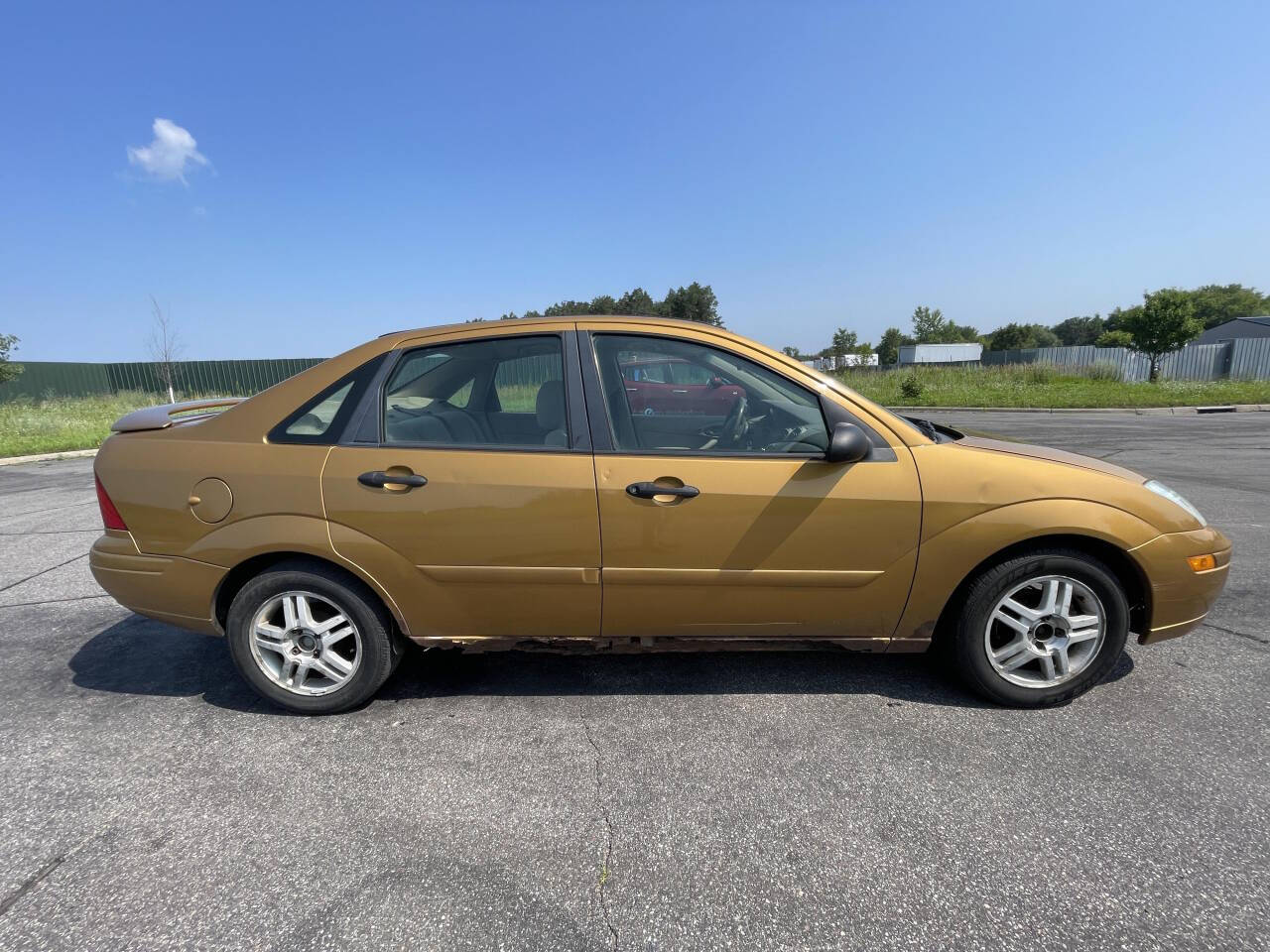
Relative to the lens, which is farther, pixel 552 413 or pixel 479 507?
pixel 552 413

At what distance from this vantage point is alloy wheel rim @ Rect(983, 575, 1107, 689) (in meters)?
2.56

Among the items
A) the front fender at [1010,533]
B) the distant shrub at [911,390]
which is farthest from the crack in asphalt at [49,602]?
the distant shrub at [911,390]

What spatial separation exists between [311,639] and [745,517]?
196 centimetres

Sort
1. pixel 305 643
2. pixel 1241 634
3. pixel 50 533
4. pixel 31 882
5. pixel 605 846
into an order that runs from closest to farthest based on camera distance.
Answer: pixel 31 882
pixel 605 846
pixel 305 643
pixel 1241 634
pixel 50 533

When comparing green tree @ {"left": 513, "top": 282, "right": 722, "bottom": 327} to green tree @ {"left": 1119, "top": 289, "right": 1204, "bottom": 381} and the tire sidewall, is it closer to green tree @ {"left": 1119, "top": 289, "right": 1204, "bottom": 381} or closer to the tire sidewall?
green tree @ {"left": 1119, "top": 289, "right": 1204, "bottom": 381}

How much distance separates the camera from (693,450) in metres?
2.52

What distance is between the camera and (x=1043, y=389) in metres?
21.9

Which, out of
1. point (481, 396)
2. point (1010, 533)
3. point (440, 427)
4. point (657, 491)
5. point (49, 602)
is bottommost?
point (49, 602)

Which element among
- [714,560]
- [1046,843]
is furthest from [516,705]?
[1046,843]

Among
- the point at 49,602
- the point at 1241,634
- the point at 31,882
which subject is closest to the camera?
the point at 31,882

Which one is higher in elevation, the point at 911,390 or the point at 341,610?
the point at 911,390

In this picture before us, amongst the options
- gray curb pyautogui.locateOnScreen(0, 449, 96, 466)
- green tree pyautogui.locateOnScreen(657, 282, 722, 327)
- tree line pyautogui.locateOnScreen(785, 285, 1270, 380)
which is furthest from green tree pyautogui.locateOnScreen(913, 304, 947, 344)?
gray curb pyautogui.locateOnScreen(0, 449, 96, 466)

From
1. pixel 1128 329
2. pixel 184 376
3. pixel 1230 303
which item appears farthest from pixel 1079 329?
pixel 184 376

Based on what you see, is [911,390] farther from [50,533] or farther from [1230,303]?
[1230,303]
